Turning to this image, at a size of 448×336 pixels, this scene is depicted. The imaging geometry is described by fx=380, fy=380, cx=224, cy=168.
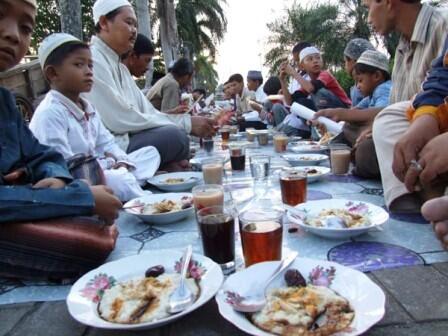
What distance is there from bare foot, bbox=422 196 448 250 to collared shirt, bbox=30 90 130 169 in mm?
2051

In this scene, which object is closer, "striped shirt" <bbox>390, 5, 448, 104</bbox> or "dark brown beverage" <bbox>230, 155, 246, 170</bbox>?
"striped shirt" <bbox>390, 5, 448, 104</bbox>

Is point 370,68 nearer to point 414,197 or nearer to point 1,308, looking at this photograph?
point 414,197

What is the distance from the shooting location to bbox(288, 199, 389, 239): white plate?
163cm

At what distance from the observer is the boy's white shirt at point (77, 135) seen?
2.49 m

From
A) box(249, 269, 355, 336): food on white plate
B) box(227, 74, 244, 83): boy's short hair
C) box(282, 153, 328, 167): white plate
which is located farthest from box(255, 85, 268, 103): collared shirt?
box(249, 269, 355, 336): food on white plate

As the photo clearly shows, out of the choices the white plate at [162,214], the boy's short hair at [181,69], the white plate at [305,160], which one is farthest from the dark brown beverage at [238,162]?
the boy's short hair at [181,69]

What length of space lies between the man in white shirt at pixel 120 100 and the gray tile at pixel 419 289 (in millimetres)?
2531

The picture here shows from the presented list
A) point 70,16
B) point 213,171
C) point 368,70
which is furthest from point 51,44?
point 70,16

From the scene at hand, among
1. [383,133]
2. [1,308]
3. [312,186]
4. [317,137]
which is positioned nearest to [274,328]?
[1,308]

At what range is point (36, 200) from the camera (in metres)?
1.49

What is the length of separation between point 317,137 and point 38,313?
4211 millimetres

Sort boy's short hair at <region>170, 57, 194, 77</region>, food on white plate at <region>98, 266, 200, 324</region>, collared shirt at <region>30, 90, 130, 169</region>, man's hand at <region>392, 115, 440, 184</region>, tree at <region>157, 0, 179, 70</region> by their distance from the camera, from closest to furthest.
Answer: food on white plate at <region>98, 266, 200, 324</region>, man's hand at <region>392, 115, 440, 184</region>, collared shirt at <region>30, 90, 130, 169</region>, boy's short hair at <region>170, 57, 194, 77</region>, tree at <region>157, 0, 179, 70</region>

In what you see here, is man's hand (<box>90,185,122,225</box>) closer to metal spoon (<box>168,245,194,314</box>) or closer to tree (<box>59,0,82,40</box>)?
metal spoon (<box>168,245,194,314</box>)

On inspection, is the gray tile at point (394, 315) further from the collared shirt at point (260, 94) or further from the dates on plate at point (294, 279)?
the collared shirt at point (260, 94)
